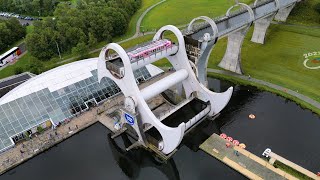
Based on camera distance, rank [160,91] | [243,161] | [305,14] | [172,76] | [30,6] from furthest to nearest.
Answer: [30,6]
[305,14]
[172,76]
[160,91]
[243,161]

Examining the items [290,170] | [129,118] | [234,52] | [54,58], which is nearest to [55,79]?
[129,118]

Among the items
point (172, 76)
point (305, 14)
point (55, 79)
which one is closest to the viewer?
point (172, 76)

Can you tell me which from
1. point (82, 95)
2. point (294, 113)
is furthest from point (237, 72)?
point (82, 95)

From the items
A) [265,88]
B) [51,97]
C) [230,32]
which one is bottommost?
[265,88]

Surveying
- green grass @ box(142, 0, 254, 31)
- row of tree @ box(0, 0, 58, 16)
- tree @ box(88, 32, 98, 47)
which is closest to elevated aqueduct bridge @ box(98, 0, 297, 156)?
tree @ box(88, 32, 98, 47)

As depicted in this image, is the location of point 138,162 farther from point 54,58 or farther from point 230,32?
point 54,58

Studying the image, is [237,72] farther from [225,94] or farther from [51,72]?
[51,72]

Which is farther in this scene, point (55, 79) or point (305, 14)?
point (305, 14)
